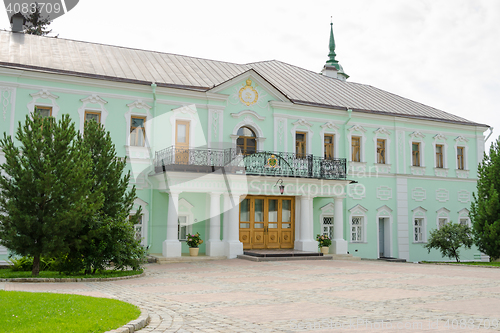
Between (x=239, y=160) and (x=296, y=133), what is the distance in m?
4.16

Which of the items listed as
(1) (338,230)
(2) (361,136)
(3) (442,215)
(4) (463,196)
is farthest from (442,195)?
(1) (338,230)

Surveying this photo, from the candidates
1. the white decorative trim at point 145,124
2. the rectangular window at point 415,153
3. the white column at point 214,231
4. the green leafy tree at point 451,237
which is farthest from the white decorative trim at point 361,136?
the white decorative trim at point 145,124

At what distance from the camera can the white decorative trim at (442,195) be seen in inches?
982

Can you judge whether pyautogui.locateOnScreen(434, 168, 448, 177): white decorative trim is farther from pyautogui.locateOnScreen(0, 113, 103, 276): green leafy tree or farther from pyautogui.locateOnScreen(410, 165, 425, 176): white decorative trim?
pyautogui.locateOnScreen(0, 113, 103, 276): green leafy tree

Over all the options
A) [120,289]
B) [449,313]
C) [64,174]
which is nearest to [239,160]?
[64,174]

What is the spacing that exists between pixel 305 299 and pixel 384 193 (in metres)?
16.0

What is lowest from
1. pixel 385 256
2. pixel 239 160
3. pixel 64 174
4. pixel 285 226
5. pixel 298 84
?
pixel 385 256

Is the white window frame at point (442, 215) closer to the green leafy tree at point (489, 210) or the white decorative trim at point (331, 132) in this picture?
the green leafy tree at point (489, 210)

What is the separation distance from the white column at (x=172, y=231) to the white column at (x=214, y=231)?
55.9 inches

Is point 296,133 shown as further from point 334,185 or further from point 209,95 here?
point 209,95

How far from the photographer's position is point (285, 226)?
21531 millimetres

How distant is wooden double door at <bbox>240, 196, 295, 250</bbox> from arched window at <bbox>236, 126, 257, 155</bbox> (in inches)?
85.7

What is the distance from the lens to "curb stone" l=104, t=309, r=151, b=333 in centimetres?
602

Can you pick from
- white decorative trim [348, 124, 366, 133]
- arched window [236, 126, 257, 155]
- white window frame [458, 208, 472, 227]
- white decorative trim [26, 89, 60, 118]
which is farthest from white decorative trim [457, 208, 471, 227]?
white decorative trim [26, 89, 60, 118]
